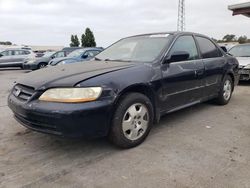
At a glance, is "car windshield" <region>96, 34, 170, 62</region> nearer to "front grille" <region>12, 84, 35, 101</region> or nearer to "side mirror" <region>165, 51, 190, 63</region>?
"side mirror" <region>165, 51, 190, 63</region>

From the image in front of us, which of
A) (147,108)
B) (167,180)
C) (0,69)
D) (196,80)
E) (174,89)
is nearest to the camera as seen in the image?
(167,180)

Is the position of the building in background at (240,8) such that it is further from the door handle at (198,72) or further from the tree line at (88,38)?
the tree line at (88,38)

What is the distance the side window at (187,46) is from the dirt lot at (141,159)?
3.96 ft

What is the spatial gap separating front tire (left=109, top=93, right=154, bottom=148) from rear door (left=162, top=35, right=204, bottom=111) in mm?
439

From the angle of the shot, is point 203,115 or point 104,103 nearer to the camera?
point 104,103

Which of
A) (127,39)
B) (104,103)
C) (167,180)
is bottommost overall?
(167,180)

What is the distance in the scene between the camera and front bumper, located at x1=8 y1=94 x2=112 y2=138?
9.07 ft

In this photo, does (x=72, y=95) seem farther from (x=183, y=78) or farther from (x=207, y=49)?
(x=207, y=49)

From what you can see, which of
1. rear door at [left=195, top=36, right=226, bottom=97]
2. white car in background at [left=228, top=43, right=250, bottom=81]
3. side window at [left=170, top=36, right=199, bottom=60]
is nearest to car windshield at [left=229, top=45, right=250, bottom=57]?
white car in background at [left=228, top=43, right=250, bottom=81]

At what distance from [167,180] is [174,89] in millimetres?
1655

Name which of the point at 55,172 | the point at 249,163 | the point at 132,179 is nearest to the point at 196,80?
the point at 249,163

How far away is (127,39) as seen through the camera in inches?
189

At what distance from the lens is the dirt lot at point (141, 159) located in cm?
260

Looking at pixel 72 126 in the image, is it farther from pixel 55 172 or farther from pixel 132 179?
pixel 132 179
